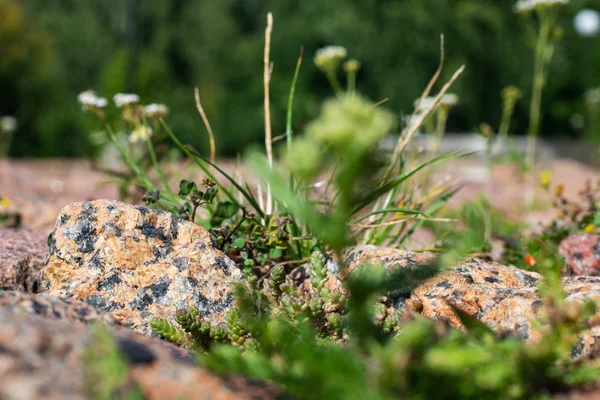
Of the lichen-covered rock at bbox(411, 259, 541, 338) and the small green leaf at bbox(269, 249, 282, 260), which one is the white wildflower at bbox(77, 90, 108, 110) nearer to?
the small green leaf at bbox(269, 249, 282, 260)

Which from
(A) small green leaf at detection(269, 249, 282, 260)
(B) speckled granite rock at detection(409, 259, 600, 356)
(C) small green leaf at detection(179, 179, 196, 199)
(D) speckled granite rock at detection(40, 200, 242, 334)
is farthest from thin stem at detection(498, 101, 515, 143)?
(D) speckled granite rock at detection(40, 200, 242, 334)

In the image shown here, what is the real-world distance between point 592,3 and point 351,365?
1742 centimetres

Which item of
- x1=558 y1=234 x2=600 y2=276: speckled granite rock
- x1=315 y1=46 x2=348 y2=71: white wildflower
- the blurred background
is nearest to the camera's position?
x1=558 y1=234 x2=600 y2=276: speckled granite rock

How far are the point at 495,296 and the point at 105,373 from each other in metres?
0.98

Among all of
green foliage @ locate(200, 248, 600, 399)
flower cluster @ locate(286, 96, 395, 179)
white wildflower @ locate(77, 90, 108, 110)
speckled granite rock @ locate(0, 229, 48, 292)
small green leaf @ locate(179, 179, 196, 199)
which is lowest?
green foliage @ locate(200, 248, 600, 399)

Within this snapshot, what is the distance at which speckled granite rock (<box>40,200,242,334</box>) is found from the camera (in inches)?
62.0

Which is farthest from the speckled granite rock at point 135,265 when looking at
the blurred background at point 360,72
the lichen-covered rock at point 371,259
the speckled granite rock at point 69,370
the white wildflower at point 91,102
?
the blurred background at point 360,72

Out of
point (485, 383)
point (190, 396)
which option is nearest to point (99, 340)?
point (190, 396)

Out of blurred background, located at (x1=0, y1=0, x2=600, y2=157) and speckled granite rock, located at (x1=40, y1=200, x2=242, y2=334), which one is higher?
blurred background, located at (x1=0, y1=0, x2=600, y2=157)

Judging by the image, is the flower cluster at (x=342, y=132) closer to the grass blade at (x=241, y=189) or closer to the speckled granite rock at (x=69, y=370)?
the speckled granite rock at (x=69, y=370)

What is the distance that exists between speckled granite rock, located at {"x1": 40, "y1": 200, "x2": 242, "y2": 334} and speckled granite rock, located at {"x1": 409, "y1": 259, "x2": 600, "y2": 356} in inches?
21.1

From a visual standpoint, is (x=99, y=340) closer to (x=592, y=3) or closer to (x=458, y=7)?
(x=458, y=7)

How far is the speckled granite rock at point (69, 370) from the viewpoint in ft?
2.62

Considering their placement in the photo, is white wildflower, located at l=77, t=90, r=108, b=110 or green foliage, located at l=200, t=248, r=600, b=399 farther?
white wildflower, located at l=77, t=90, r=108, b=110
